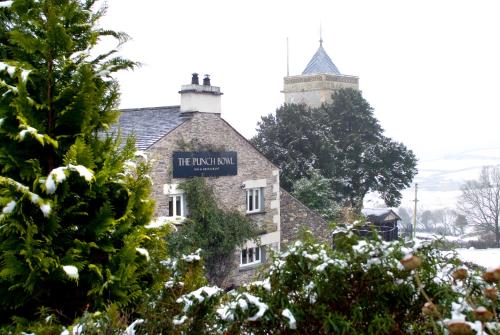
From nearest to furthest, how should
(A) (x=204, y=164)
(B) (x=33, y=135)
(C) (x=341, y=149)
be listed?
(B) (x=33, y=135) < (A) (x=204, y=164) < (C) (x=341, y=149)

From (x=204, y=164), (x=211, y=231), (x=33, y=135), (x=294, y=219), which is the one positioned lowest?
(x=294, y=219)

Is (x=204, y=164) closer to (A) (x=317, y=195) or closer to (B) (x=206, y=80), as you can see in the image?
(B) (x=206, y=80)

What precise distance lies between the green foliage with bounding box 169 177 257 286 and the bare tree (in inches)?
1441

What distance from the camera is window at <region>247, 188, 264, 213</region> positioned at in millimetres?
20531

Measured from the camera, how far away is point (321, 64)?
50875 millimetres

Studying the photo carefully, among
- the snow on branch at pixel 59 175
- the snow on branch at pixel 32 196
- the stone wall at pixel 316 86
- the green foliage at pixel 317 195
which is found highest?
the stone wall at pixel 316 86

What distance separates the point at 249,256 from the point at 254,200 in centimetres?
217

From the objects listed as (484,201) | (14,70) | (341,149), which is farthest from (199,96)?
(484,201)

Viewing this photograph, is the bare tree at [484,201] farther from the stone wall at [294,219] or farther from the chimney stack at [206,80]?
the chimney stack at [206,80]

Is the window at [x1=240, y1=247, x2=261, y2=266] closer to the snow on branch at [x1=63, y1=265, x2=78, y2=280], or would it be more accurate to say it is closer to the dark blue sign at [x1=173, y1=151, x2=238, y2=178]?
the dark blue sign at [x1=173, y1=151, x2=238, y2=178]

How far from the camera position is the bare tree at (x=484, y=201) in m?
51.6

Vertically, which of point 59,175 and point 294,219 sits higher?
point 59,175

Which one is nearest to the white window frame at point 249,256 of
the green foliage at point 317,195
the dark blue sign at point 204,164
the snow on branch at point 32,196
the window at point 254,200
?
the window at point 254,200

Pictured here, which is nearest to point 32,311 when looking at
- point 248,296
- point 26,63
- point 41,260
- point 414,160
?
point 41,260
